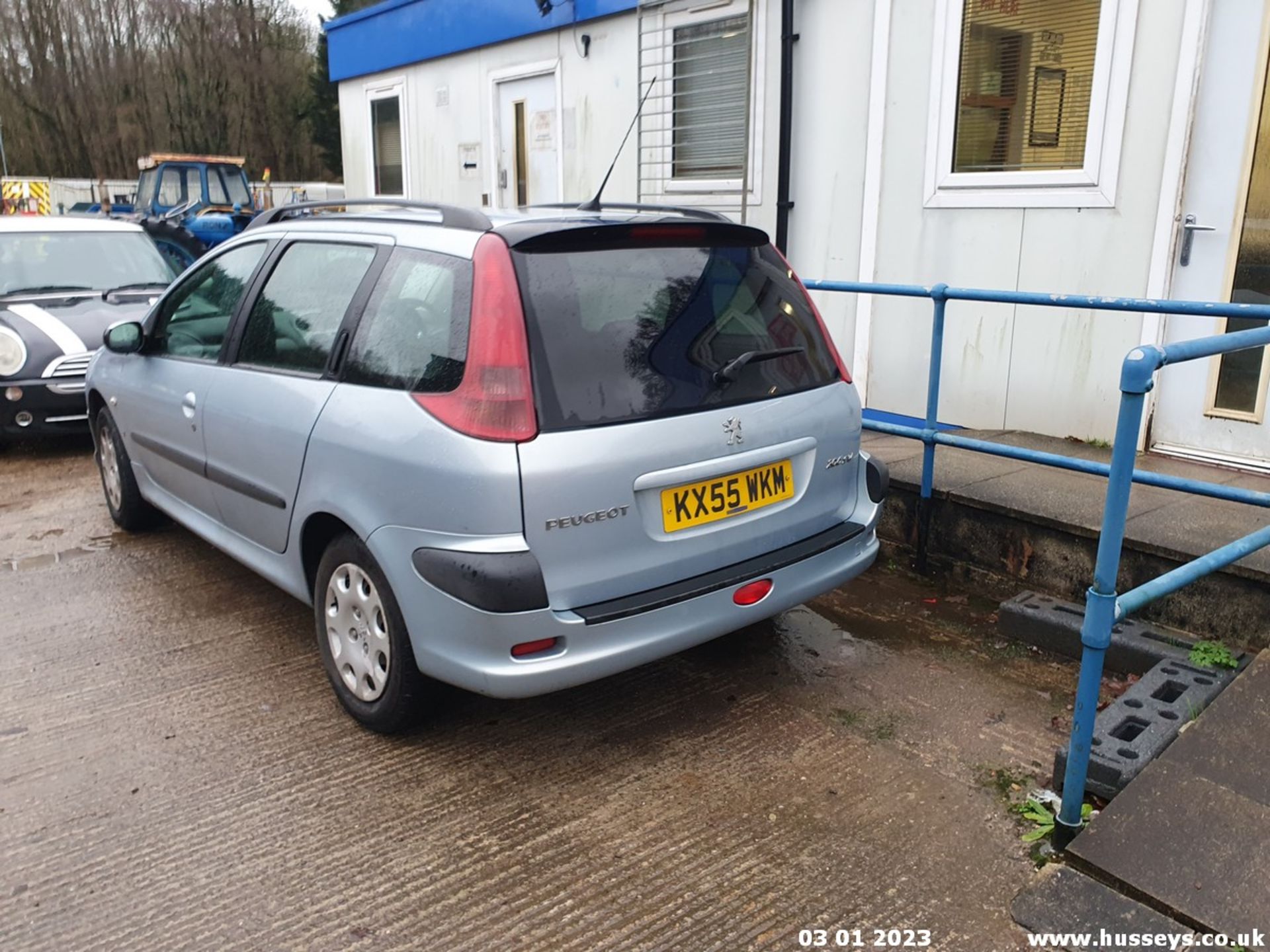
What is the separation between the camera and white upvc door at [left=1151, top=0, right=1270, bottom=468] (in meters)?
4.48

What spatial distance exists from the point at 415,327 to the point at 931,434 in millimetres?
2264

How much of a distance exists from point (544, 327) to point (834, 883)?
163cm

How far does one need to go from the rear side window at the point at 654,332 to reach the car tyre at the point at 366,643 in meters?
0.80

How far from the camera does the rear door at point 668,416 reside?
8.93 ft

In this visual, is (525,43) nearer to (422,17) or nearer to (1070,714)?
(422,17)

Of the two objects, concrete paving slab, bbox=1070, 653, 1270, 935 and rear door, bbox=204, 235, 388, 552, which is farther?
rear door, bbox=204, 235, 388, 552

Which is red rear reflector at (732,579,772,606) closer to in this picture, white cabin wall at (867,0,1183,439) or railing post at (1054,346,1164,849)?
railing post at (1054,346,1164,849)

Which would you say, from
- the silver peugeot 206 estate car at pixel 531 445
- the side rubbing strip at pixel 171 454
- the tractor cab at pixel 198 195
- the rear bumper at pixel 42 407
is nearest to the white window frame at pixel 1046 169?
the silver peugeot 206 estate car at pixel 531 445

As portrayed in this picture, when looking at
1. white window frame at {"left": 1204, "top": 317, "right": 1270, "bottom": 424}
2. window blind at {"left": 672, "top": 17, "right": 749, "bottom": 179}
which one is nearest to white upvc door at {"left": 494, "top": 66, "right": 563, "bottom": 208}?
window blind at {"left": 672, "top": 17, "right": 749, "bottom": 179}

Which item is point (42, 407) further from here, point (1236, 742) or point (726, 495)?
point (1236, 742)

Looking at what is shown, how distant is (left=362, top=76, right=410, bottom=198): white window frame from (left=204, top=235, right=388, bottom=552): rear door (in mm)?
6691

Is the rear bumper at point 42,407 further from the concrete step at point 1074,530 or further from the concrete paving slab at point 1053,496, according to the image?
the concrete paving slab at point 1053,496

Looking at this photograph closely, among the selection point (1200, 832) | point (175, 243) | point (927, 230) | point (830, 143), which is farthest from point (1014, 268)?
point (175, 243)
